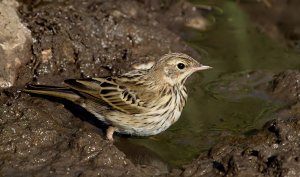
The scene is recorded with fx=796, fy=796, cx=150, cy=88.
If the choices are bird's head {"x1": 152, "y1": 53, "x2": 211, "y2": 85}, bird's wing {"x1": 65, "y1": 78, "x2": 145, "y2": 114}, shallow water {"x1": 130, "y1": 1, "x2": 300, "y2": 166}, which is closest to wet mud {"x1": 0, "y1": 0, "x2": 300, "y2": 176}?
shallow water {"x1": 130, "y1": 1, "x2": 300, "y2": 166}

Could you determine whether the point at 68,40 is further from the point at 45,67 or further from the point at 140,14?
the point at 140,14

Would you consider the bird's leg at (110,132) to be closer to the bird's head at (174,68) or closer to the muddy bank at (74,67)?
the muddy bank at (74,67)

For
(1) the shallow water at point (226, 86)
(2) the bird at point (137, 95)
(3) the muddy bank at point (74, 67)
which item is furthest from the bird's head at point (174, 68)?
(3) the muddy bank at point (74, 67)

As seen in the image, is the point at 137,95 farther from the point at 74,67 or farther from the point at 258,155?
the point at 258,155

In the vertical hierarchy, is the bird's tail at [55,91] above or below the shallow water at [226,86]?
above

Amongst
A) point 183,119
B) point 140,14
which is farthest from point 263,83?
point 140,14

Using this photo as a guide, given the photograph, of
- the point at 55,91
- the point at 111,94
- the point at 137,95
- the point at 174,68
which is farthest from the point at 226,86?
the point at 55,91

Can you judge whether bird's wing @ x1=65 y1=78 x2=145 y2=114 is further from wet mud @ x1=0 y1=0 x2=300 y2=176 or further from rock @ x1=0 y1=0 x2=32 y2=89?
rock @ x1=0 y1=0 x2=32 y2=89
